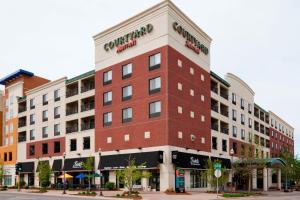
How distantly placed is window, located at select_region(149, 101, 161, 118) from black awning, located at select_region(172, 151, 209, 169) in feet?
18.2

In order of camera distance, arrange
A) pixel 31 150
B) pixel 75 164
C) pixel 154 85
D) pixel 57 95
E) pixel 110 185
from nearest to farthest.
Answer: pixel 154 85 < pixel 110 185 < pixel 75 164 < pixel 57 95 < pixel 31 150

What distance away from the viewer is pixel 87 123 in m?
62.8

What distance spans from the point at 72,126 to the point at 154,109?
21283 millimetres

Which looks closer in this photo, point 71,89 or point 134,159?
point 134,159

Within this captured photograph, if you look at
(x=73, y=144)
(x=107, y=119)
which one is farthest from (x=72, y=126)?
(x=107, y=119)

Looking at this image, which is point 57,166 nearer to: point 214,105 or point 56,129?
point 56,129

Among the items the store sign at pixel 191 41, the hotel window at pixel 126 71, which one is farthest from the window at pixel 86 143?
the store sign at pixel 191 41

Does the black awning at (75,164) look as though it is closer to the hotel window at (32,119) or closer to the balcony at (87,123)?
the balcony at (87,123)

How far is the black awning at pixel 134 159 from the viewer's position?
46812 millimetres

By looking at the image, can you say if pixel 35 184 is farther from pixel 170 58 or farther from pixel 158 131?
pixel 170 58

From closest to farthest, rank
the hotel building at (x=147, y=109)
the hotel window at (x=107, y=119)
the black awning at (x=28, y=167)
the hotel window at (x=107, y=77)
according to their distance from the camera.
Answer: the hotel building at (x=147, y=109), the hotel window at (x=107, y=119), the hotel window at (x=107, y=77), the black awning at (x=28, y=167)

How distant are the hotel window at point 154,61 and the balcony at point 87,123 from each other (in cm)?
1556

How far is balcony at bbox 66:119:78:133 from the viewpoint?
211 feet

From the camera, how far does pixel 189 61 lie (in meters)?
54.5
